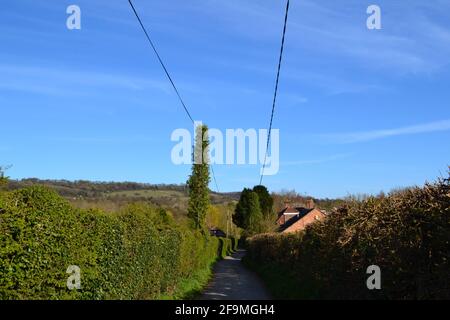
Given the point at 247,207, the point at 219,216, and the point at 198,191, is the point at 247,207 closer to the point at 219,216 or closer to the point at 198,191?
the point at 219,216

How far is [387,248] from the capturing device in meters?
8.00

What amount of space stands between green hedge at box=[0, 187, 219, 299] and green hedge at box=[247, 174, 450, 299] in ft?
15.8

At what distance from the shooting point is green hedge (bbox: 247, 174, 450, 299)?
638 cm

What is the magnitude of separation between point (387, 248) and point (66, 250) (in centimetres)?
519

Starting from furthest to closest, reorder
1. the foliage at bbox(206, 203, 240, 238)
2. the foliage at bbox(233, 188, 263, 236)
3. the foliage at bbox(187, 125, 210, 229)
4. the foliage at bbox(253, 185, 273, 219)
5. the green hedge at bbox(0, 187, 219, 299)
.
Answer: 1. the foliage at bbox(206, 203, 240, 238)
2. the foliage at bbox(253, 185, 273, 219)
3. the foliage at bbox(233, 188, 263, 236)
4. the foliage at bbox(187, 125, 210, 229)
5. the green hedge at bbox(0, 187, 219, 299)

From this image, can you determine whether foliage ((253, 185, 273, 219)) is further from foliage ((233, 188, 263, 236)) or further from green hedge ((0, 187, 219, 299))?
→ green hedge ((0, 187, 219, 299))

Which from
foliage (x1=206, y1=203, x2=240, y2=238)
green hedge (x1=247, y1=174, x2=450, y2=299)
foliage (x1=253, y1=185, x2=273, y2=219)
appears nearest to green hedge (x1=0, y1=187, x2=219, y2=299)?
green hedge (x1=247, y1=174, x2=450, y2=299)

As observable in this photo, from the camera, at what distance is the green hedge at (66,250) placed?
584 centimetres

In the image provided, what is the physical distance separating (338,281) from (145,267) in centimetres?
510

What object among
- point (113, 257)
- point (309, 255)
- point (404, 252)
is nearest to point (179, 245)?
point (309, 255)

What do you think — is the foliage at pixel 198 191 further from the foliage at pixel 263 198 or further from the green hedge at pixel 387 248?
the foliage at pixel 263 198

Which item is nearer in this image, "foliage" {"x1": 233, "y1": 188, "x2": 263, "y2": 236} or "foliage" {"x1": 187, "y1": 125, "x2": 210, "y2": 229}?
"foliage" {"x1": 187, "y1": 125, "x2": 210, "y2": 229}

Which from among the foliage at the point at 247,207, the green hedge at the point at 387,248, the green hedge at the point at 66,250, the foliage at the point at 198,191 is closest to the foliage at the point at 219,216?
the foliage at the point at 247,207

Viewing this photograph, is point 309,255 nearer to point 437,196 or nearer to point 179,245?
point 179,245
